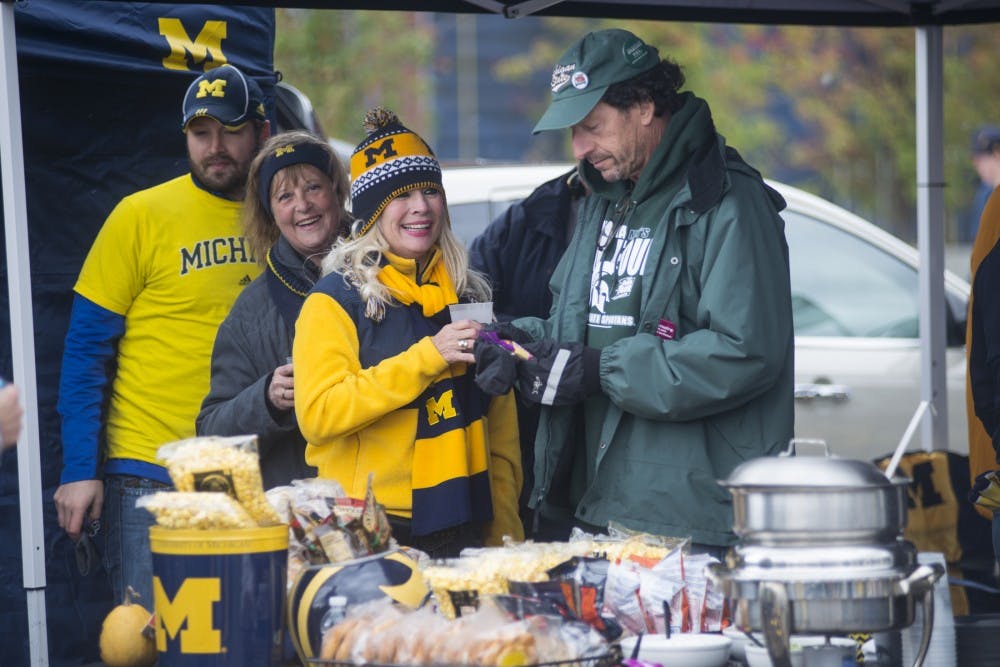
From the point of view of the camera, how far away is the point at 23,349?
3.63m

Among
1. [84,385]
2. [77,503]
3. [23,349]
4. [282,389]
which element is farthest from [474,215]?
[23,349]

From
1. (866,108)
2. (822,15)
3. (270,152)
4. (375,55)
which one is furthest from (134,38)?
(866,108)

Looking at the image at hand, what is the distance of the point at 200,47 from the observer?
492 cm

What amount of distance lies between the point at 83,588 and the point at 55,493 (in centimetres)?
43

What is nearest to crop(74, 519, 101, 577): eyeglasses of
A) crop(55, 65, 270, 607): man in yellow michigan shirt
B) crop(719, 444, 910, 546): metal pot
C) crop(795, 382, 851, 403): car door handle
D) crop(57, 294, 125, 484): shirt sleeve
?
crop(55, 65, 270, 607): man in yellow michigan shirt

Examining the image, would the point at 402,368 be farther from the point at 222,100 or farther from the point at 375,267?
the point at 222,100

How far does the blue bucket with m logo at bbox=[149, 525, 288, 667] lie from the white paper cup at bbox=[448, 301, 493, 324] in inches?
39.0

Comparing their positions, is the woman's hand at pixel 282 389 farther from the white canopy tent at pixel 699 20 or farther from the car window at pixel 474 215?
the car window at pixel 474 215

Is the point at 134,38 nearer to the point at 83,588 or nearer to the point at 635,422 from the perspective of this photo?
the point at 83,588

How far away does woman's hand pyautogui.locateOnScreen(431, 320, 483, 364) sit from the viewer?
335cm

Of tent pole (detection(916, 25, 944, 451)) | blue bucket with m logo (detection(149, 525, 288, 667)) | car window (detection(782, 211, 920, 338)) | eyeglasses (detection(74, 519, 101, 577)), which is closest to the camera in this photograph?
blue bucket with m logo (detection(149, 525, 288, 667))

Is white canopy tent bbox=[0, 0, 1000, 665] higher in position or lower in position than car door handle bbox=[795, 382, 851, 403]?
higher

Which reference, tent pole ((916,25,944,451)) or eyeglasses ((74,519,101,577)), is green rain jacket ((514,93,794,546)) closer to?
eyeglasses ((74,519,101,577))

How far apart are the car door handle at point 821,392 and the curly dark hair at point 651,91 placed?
11.2 feet
